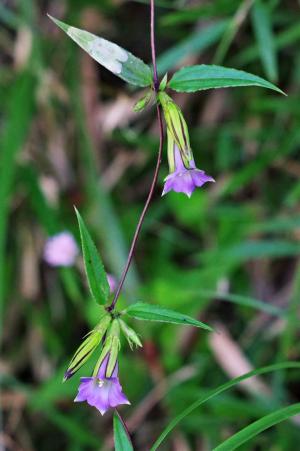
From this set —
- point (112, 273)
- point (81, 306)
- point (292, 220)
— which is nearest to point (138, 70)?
point (292, 220)

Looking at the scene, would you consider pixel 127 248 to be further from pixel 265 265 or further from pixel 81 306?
pixel 265 265

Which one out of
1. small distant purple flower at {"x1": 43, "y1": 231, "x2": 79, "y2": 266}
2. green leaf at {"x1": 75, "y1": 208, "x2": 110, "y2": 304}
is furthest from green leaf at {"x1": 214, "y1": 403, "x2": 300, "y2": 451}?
small distant purple flower at {"x1": 43, "y1": 231, "x2": 79, "y2": 266}

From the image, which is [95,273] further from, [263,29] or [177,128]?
[263,29]

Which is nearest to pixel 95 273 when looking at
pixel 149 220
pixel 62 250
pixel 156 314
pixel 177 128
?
pixel 156 314

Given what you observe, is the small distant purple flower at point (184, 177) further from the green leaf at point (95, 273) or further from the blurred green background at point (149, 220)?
the blurred green background at point (149, 220)

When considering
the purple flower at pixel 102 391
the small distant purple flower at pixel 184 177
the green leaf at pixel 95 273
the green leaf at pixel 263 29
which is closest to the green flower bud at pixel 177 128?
the small distant purple flower at pixel 184 177
